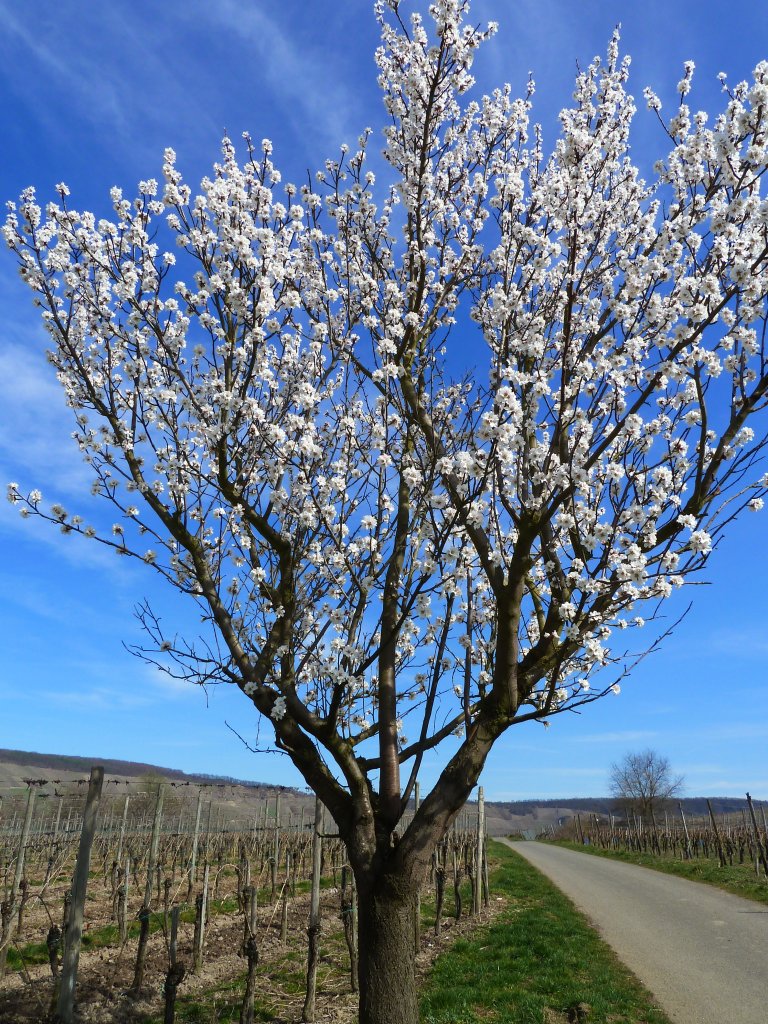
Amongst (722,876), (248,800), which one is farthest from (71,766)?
(722,876)

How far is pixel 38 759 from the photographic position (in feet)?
299

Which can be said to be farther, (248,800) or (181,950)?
(248,800)

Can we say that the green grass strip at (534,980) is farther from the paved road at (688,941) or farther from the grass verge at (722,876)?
the grass verge at (722,876)

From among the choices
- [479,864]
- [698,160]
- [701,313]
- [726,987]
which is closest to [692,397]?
[701,313]

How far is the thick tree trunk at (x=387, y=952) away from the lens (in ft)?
16.8

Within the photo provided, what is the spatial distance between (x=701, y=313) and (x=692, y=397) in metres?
1.24

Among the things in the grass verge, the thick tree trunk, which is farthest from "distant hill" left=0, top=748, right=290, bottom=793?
the thick tree trunk

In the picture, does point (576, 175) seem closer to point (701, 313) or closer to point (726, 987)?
point (701, 313)

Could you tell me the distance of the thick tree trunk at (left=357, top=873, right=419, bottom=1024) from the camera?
5.11m

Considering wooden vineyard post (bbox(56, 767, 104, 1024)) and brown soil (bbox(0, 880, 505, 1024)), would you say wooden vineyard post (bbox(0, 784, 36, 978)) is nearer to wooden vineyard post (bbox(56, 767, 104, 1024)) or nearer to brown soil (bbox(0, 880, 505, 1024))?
brown soil (bbox(0, 880, 505, 1024))

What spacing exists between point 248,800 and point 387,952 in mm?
81414

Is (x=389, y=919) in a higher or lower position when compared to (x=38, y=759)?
lower

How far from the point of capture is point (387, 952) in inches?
205

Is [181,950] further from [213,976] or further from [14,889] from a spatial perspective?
[14,889]
